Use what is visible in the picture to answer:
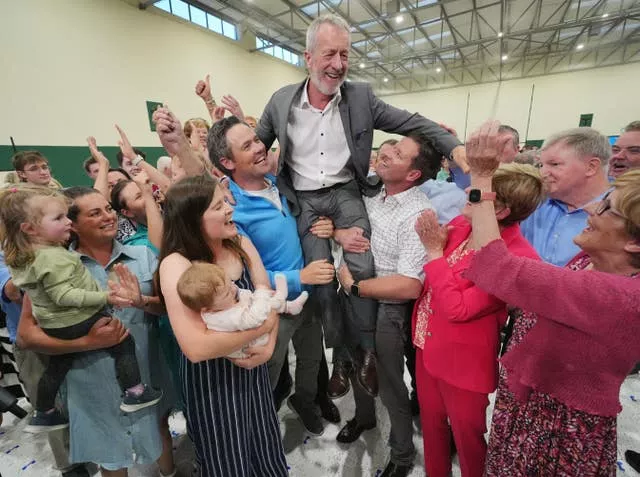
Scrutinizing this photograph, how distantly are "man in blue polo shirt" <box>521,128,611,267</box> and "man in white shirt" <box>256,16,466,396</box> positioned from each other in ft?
1.92

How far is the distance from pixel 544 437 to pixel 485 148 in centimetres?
104

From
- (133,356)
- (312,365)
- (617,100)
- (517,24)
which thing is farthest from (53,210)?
(617,100)

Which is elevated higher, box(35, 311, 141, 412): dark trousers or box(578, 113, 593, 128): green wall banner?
box(578, 113, 593, 128): green wall banner

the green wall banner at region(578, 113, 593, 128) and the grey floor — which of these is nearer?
the grey floor

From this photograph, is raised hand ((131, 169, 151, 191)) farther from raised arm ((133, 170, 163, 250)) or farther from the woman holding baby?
the woman holding baby

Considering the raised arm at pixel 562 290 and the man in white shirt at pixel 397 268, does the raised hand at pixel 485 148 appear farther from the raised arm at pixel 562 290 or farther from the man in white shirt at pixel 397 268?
the man in white shirt at pixel 397 268

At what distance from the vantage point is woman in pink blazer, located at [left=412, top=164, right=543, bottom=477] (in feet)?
3.91

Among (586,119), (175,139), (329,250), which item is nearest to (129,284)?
(175,139)

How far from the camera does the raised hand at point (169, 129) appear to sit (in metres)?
1.64

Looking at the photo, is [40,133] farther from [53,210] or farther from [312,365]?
[312,365]

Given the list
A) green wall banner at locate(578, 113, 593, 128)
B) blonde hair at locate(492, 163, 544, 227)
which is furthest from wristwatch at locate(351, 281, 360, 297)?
green wall banner at locate(578, 113, 593, 128)

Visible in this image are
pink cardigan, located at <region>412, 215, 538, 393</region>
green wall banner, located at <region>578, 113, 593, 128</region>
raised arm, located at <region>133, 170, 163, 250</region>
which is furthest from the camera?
green wall banner, located at <region>578, 113, 593, 128</region>

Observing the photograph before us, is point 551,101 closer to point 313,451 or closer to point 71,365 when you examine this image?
point 313,451

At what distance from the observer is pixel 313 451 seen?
1.96 metres
